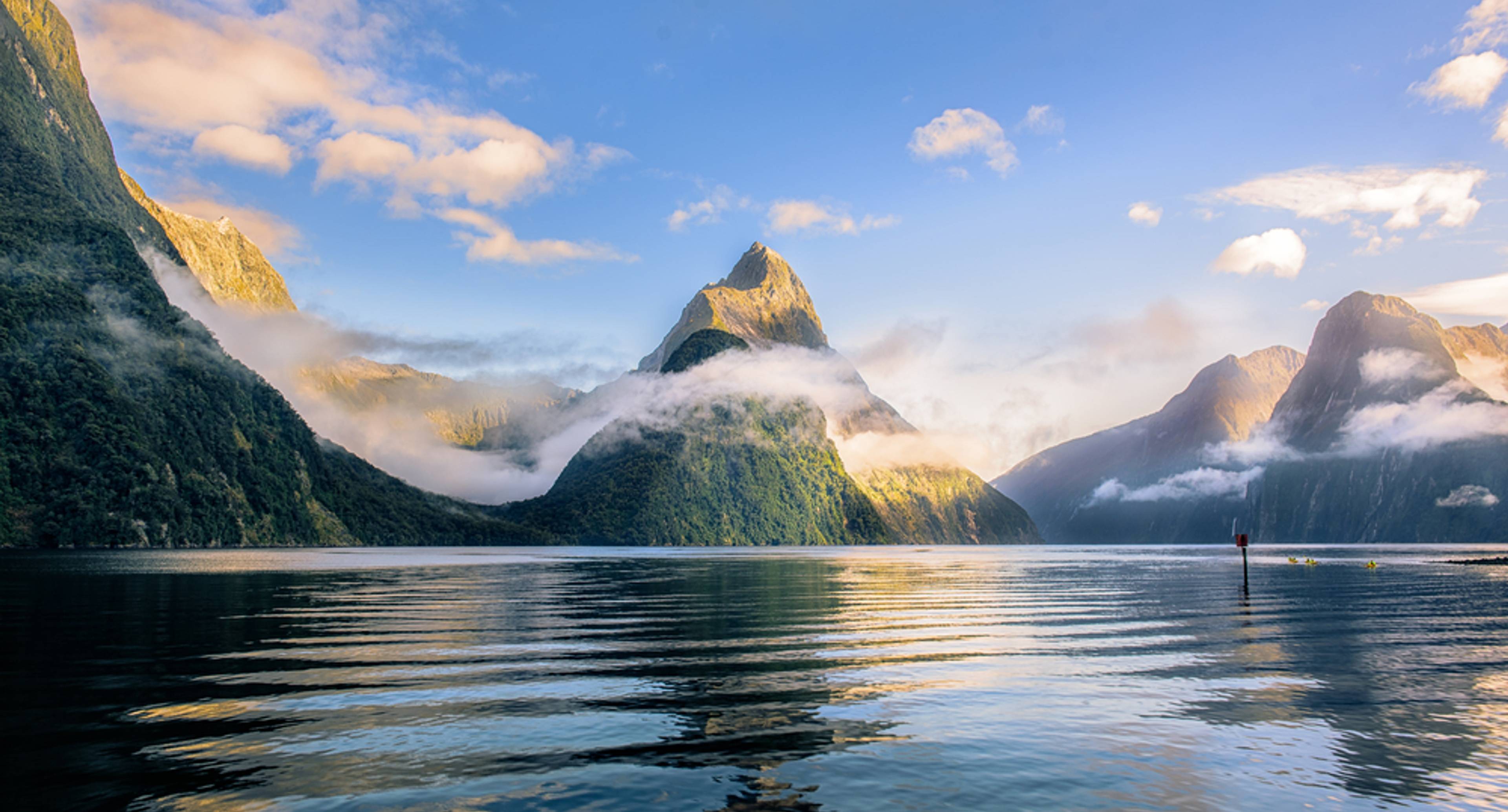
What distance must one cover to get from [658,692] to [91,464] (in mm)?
235748

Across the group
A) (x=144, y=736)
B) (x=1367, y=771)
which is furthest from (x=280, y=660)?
(x=1367, y=771)

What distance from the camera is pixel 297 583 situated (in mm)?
65562

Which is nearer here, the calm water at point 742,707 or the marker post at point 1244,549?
the calm water at point 742,707

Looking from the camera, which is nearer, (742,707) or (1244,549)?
(742,707)

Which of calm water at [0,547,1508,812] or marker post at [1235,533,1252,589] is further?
marker post at [1235,533,1252,589]

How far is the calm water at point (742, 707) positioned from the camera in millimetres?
12281

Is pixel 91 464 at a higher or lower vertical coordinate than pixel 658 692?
higher

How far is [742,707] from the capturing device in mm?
18188

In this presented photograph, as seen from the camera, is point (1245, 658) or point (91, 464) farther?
point (91, 464)

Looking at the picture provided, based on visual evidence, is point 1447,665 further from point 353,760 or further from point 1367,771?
point 353,760

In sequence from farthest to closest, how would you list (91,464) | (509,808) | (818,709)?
(91,464)
(818,709)
(509,808)

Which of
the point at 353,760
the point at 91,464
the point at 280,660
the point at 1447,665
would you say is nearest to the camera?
the point at 353,760

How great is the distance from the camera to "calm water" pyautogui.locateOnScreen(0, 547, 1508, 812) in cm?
1228

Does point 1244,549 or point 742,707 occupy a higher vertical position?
point 1244,549
